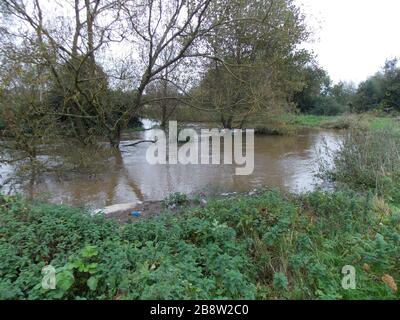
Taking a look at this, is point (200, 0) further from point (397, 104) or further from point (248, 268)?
point (397, 104)

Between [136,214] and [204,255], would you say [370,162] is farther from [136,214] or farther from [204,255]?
[136,214]

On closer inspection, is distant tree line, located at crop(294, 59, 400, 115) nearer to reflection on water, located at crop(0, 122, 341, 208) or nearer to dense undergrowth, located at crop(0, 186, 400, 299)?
reflection on water, located at crop(0, 122, 341, 208)

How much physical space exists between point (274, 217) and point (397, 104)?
71.2ft

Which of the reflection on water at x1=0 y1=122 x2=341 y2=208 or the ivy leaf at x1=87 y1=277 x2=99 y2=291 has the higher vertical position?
the ivy leaf at x1=87 y1=277 x2=99 y2=291

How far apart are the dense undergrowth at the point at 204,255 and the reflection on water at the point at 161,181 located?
2279mm

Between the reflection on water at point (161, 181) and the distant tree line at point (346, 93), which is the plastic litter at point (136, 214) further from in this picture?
the distant tree line at point (346, 93)

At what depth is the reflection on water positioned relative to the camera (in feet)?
18.8

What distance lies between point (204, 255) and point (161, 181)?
14.9ft

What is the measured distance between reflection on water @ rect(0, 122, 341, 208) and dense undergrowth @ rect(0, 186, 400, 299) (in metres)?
2.28

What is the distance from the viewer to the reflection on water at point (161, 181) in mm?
5719

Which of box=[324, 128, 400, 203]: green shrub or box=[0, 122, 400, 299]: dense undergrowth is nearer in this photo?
box=[0, 122, 400, 299]: dense undergrowth

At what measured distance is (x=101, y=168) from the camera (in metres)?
7.57

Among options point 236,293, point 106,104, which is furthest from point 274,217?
point 106,104

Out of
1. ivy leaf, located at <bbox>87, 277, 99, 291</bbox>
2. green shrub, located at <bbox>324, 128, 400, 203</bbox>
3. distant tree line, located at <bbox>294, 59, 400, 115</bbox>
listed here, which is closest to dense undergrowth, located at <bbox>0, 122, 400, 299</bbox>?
ivy leaf, located at <bbox>87, 277, 99, 291</bbox>
